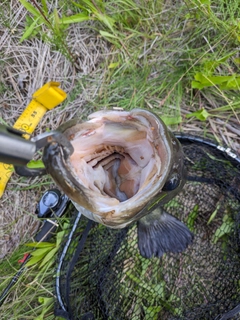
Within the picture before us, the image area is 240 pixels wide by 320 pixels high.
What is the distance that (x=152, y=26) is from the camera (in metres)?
2.35

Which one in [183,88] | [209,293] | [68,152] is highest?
[68,152]

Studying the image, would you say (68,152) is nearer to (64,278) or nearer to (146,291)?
(64,278)

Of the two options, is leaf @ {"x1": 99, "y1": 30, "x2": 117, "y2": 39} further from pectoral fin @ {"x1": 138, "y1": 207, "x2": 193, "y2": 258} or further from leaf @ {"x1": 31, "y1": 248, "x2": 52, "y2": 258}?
leaf @ {"x1": 31, "y1": 248, "x2": 52, "y2": 258}

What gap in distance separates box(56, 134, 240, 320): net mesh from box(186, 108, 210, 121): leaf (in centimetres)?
22

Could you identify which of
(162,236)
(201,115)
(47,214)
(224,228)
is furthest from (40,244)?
(201,115)

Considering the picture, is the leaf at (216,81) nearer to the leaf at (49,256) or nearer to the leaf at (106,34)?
the leaf at (106,34)

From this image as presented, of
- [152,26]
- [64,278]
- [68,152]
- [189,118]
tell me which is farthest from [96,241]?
[152,26]

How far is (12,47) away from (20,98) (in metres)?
0.31

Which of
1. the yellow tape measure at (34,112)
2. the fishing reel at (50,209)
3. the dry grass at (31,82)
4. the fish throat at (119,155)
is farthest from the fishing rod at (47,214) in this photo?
the fish throat at (119,155)

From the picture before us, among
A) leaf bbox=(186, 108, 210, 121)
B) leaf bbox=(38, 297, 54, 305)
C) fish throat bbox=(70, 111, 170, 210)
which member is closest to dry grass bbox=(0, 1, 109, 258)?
leaf bbox=(38, 297, 54, 305)

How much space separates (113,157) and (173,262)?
85cm

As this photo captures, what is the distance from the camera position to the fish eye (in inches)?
55.8

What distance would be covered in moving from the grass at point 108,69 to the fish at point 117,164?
2.63ft

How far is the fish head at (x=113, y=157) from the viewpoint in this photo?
1.20 metres
